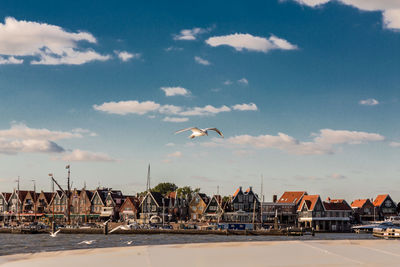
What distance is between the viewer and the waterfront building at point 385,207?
6476 inches

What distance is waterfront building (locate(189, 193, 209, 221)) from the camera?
15525 cm

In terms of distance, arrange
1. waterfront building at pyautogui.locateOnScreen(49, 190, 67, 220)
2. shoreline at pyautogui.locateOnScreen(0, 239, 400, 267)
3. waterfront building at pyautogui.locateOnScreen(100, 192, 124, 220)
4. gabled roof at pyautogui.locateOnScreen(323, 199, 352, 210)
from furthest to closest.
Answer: waterfront building at pyautogui.locateOnScreen(49, 190, 67, 220), waterfront building at pyautogui.locateOnScreen(100, 192, 124, 220), gabled roof at pyautogui.locateOnScreen(323, 199, 352, 210), shoreline at pyautogui.locateOnScreen(0, 239, 400, 267)

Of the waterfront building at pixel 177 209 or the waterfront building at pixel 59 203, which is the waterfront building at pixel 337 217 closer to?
the waterfront building at pixel 177 209

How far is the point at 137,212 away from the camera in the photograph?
158 metres

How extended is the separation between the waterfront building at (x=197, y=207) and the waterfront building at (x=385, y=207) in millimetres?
53885

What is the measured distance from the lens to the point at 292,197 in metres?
160

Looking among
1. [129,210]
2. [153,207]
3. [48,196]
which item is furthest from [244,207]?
[48,196]

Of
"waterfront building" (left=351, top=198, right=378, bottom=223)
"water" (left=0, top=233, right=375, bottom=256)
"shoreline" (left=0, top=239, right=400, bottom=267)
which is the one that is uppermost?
"shoreline" (left=0, top=239, right=400, bottom=267)

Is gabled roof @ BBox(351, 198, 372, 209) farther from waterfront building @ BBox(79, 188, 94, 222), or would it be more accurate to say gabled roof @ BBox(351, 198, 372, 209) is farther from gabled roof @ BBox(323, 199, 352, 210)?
waterfront building @ BBox(79, 188, 94, 222)

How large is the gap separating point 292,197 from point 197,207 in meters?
28.9

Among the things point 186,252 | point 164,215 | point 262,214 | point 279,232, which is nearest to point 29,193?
point 164,215

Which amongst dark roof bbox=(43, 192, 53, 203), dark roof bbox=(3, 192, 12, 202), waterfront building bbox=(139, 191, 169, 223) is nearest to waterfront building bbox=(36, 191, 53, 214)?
dark roof bbox=(43, 192, 53, 203)

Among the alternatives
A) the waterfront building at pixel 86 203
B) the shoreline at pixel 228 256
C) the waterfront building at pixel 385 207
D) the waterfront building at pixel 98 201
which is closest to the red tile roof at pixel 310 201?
the waterfront building at pixel 385 207

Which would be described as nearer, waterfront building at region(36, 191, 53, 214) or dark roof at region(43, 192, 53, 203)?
waterfront building at region(36, 191, 53, 214)
